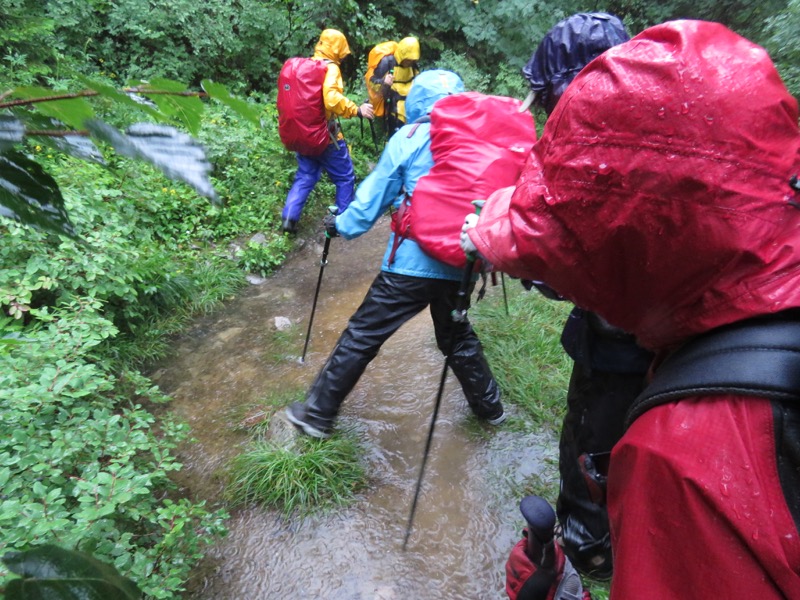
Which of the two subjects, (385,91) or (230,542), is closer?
(230,542)

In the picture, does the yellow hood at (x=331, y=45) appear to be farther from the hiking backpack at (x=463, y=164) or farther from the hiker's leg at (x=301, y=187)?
the hiking backpack at (x=463, y=164)

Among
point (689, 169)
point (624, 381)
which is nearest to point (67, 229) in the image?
point (689, 169)

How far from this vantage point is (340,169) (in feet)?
19.4

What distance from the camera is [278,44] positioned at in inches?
333

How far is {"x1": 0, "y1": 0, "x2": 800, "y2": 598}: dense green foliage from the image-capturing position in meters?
1.89

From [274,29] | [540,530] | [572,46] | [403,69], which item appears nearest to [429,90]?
[572,46]

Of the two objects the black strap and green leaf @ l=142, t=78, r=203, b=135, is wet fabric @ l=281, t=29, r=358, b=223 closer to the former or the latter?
green leaf @ l=142, t=78, r=203, b=135

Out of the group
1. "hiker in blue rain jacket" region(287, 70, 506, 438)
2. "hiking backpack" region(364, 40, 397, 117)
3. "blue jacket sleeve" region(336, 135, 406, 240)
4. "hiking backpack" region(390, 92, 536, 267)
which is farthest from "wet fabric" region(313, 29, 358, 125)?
"hiking backpack" region(390, 92, 536, 267)

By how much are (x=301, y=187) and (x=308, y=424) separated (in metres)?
3.53

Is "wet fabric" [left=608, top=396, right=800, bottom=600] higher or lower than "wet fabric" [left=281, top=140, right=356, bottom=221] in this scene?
higher

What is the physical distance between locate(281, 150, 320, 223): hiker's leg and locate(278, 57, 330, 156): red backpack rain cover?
369 mm

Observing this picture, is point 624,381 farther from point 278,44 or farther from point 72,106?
point 278,44

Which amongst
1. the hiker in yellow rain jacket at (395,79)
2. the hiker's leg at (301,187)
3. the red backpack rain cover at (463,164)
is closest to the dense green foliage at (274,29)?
the hiker in yellow rain jacket at (395,79)

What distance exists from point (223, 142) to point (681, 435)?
656 cm
